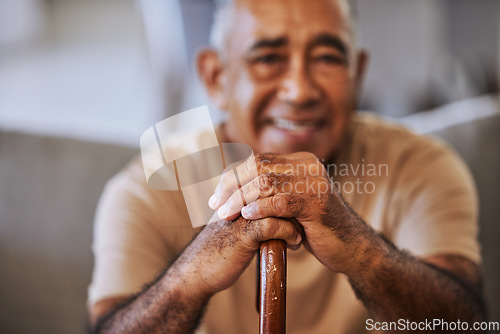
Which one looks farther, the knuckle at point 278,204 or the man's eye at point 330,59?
the man's eye at point 330,59

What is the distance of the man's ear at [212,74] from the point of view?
24.6 inches

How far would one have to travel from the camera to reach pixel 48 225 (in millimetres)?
763

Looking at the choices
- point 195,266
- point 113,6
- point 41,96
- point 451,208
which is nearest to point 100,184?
point 41,96

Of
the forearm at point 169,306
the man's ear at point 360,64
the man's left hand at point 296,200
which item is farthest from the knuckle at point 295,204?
the man's ear at point 360,64

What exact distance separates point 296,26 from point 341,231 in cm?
26

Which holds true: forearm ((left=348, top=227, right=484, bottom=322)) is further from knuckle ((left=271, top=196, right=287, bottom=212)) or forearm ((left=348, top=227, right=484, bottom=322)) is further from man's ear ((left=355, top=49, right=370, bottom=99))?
man's ear ((left=355, top=49, right=370, bottom=99))

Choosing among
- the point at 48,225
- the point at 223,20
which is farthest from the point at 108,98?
the point at 223,20

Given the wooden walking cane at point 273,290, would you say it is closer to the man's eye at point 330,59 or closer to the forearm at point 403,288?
the forearm at point 403,288

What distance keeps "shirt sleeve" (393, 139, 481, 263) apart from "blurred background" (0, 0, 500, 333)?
0.74 ft

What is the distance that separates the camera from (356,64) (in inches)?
23.9

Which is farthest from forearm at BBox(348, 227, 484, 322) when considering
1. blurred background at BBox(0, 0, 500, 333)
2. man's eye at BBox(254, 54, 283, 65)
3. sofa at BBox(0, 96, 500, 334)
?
sofa at BBox(0, 96, 500, 334)

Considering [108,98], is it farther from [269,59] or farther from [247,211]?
[247,211]

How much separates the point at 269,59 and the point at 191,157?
16cm

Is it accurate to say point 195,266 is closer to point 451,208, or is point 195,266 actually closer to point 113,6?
point 451,208
